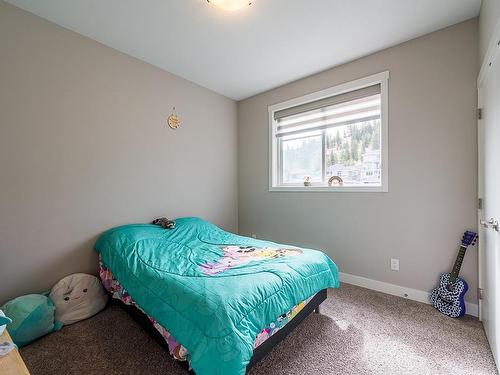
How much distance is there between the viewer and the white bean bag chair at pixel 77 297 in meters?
1.92

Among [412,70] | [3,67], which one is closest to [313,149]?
[412,70]

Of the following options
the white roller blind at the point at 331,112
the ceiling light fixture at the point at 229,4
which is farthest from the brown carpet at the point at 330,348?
the ceiling light fixture at the point at 229,4

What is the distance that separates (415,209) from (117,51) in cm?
355

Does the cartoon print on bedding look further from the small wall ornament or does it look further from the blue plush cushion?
the small wall ornament

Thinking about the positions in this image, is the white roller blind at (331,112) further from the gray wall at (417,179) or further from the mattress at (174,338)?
the mattress at (174,338)

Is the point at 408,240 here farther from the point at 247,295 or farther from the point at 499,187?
the point at 247,295

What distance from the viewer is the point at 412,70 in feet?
7.47

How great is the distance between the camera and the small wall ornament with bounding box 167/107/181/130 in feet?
9.68

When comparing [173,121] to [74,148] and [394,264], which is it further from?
[394,264]

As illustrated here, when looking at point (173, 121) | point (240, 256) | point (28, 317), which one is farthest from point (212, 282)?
point (173, 121)

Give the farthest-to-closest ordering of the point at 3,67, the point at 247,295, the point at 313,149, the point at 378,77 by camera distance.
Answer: the point at 313,149 < the point at 378,77 < the point at 3,67 < the point at 247,295

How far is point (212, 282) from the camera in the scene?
4.73 ft

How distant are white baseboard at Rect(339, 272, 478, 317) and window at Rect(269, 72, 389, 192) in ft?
3.36

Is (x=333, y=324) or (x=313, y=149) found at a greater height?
(x=313, y=149)
